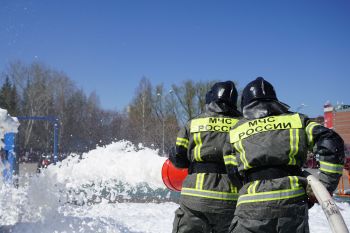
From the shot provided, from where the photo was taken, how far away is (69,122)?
46812 mm

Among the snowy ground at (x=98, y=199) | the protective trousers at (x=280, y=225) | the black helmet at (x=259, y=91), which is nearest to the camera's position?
the protective trousers at (x=280, y=225)

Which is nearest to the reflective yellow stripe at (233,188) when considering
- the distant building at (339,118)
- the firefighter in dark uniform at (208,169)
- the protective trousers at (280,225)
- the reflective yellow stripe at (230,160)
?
the firefighter in dark uniform at (208,169)

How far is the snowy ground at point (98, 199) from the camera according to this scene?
6656 mm

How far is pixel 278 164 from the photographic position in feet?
9.80

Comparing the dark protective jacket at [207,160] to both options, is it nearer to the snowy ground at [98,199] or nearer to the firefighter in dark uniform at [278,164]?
the firefighter in dark uniform at [278,164]

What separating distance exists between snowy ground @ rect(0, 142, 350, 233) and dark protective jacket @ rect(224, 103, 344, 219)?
112 inches

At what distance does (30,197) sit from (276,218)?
16.9ft

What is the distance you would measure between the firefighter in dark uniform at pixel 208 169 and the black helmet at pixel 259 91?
611mm

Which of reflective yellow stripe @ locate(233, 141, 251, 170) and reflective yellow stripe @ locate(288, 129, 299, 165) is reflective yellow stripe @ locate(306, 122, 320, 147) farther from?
reflective yellow stripe @ locate(233, 141, 251, 170)

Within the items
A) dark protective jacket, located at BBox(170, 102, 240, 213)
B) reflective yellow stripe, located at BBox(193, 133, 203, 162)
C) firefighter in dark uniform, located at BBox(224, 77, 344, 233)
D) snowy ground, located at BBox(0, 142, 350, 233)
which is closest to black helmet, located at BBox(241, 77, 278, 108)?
firefighter in dark uniform, located at BBox(224, 77, 344, 233)

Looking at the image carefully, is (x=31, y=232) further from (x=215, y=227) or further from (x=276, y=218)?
(x=276, y=218)

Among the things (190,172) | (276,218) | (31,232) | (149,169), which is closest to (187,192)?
(190,172)

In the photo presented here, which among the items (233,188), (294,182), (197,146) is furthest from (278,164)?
(197,146)

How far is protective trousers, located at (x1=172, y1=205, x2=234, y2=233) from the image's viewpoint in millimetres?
3676
